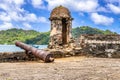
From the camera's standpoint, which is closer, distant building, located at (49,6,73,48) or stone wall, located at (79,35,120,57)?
stone wall, located at (79,35,120,57)

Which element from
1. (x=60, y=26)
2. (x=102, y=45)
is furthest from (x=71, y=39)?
(x=102, y=45)

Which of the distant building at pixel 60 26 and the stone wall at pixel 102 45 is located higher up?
the distant building at pixel 60 26

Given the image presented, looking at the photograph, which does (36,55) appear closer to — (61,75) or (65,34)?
(61,75)

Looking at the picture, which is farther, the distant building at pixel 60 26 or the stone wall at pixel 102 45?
the distant building at pixel 60 26

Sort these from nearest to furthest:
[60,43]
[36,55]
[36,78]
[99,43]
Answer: [36,78] < [36,55] < [99,43] < [60,43]

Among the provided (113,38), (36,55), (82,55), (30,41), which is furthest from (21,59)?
(30,41)

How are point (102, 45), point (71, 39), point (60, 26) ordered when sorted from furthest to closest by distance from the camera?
point (71, 39) → point (60, 26) → point (102, 45)

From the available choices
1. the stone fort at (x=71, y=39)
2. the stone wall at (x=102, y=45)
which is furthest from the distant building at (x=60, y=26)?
the stone wall at (x=102, y=45)

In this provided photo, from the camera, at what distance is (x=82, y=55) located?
16.9 metres

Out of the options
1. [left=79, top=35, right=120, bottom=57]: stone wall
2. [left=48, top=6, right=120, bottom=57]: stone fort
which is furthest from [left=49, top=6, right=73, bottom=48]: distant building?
[left=79, top=35, right=120, bottom=57]: stone wall

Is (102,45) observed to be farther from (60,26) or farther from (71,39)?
(71,39)

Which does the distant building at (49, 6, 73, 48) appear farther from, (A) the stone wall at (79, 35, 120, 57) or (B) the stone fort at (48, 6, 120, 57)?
(A) the stone wall at (79, 35, 120, 57)

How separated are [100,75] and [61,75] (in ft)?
3.32

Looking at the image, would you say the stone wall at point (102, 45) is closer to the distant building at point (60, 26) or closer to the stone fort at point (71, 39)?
the stone fort at point (71, 39)
